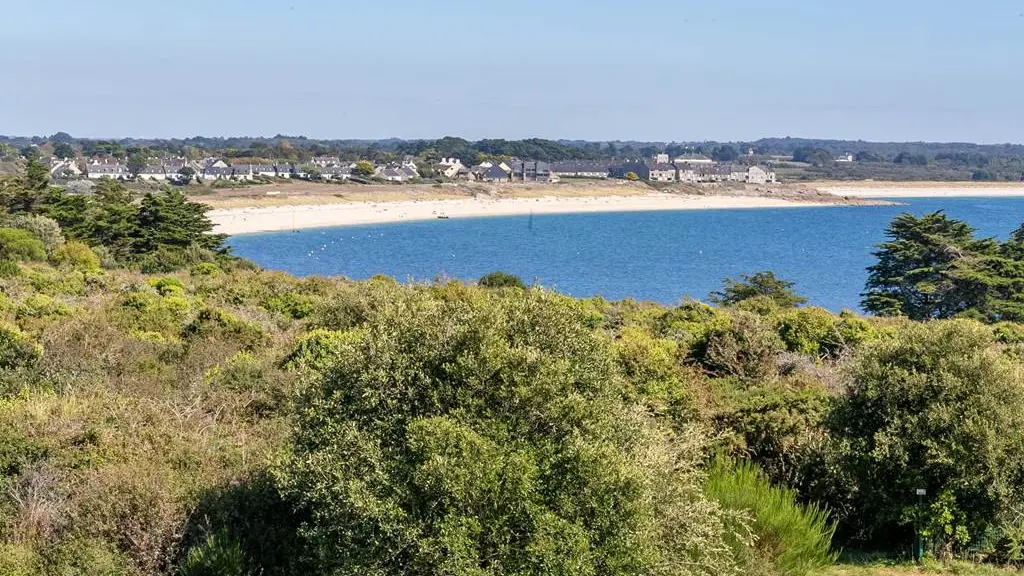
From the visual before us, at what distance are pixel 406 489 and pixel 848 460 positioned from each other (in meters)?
6.27

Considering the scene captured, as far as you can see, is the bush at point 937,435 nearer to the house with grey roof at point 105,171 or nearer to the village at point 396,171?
the village at point 396,171

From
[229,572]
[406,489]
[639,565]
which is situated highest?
[406,489]

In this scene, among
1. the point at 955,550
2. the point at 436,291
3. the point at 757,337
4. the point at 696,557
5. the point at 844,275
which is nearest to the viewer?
the point at 696,557

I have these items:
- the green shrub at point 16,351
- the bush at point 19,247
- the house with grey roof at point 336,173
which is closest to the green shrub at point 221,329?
the green shrub at point 16,351

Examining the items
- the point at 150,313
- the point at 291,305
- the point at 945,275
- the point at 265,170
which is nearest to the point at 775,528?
the point at 150,313

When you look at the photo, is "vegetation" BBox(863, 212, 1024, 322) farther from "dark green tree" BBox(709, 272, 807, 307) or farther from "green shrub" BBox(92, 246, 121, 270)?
"green shrub" BBox(92, 246, 121, 270)

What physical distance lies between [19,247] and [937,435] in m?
32.6

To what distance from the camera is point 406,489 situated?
23.8 feet

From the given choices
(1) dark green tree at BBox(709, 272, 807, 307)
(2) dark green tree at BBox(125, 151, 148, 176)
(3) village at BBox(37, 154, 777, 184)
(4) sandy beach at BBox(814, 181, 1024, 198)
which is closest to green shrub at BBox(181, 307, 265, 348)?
(1) dark green tree at BBox(709, 272, 807, 307)

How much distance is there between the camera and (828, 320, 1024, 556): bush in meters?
10.5

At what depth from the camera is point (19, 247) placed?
111ft

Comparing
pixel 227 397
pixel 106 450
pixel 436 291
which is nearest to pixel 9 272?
pixel 436 291

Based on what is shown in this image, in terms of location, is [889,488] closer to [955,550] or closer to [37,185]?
[955,550]

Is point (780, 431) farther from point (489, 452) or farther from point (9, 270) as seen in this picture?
point (9, 270)
